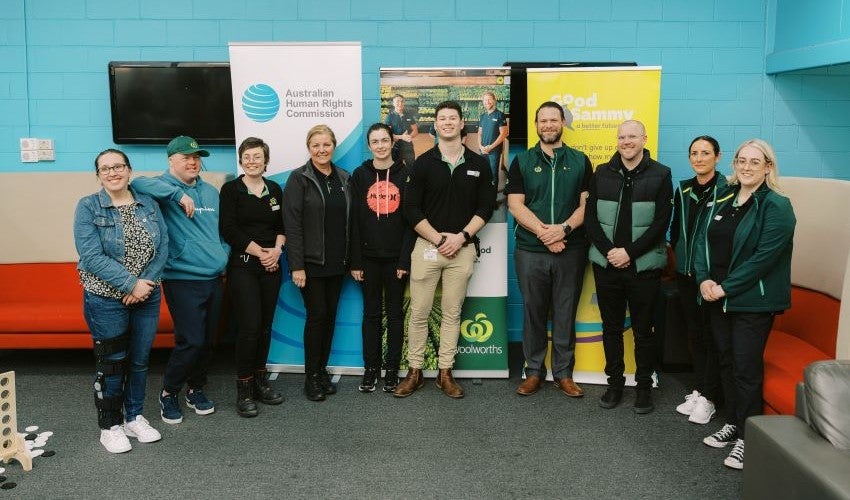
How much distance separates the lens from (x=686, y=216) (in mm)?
3654

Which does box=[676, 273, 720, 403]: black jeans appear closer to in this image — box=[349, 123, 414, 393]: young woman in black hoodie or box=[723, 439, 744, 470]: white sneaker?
box=[723, 439, 744, 470]: white sneaker

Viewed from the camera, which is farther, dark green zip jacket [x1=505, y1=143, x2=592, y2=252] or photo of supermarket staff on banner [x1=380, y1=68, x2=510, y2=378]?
photo of supermarket staff on banner [x1=380, y1=68, x2=510, y2=378]

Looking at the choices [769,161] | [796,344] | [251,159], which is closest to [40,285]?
[251,159]

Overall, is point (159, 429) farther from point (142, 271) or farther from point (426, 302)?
point (426, 302)

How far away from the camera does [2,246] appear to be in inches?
191

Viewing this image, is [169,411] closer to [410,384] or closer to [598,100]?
[410,384]

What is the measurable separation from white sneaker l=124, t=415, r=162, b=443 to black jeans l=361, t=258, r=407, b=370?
1303 millimetres

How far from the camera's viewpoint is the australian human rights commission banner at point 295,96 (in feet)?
13.9

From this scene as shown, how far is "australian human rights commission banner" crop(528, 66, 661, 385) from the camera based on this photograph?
4156mm

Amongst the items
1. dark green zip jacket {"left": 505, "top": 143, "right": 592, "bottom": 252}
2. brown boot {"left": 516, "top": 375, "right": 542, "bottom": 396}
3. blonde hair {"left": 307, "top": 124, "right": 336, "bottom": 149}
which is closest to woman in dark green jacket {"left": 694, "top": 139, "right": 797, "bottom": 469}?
dark green zip jacket {"left": 505, "top": 143, "right": 592, "bottom": 252}

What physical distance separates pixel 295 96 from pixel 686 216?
8.07ft

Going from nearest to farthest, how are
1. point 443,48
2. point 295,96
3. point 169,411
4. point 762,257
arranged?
point 762,257, point 169,411, point 295,96, point 443,48

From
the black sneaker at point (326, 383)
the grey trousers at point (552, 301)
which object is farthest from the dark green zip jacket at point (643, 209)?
the black sneaker at point (326, 383)

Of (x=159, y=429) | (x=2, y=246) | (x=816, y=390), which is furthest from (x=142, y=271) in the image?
(x=816, y=390)
